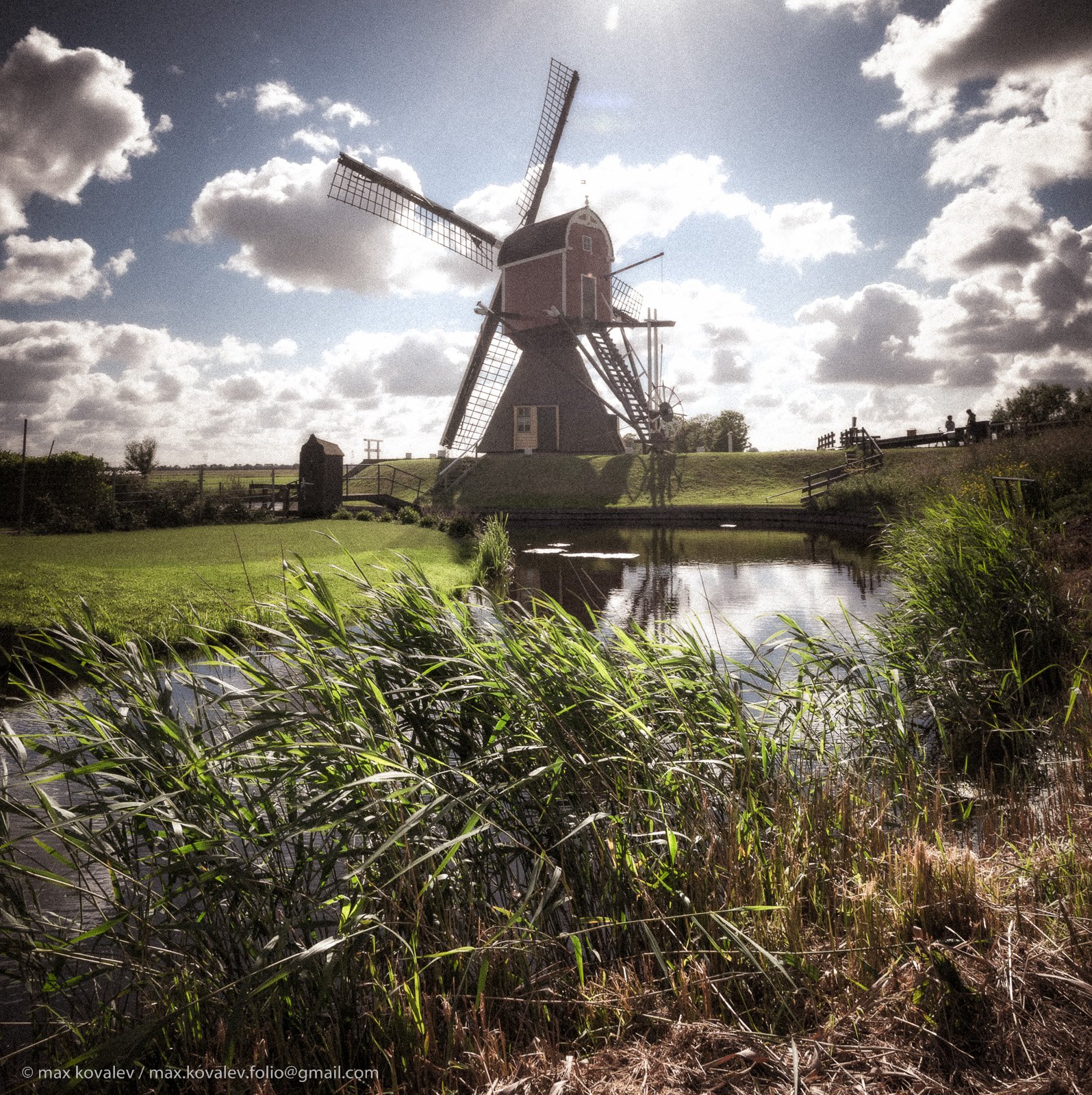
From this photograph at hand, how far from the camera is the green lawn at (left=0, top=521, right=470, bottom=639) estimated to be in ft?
22.5

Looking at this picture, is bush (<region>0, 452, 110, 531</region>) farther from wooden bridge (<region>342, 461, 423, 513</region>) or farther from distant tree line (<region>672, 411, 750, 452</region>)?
distant tree line (<region>672, 411, 750, 452</region>)

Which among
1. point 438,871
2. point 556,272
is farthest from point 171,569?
point 556,272

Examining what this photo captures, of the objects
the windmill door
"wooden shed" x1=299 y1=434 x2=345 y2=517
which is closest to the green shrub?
"wooden shed" x1=299 y1=434 x2=345 y2=517

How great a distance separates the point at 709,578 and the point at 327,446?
13713 mm

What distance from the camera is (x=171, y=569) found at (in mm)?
9445

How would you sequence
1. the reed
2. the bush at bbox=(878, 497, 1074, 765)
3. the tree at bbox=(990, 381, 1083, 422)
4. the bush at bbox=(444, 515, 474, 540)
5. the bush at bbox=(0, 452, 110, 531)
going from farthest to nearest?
the tree at bbox=(990, 381, 1083, 422) → the bush at bbox=(444, 515, 474, 540) → the bush at bbox=(0, 452, 110, 531) → the bush at bbox=(878, 497, 1074, 765) → the reed

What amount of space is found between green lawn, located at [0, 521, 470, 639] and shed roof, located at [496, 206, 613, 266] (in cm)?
1711

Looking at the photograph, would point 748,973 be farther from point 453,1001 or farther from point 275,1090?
point 275,1090

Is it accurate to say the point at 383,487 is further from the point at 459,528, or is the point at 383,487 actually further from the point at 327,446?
the point at 459,528

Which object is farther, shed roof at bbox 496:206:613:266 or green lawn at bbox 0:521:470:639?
shed roof at bbox 496:206:613:266

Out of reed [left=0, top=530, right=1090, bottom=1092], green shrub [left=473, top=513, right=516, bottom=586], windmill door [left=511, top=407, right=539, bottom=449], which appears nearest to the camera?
reed [left=0, top=530, right=1090, bottom=1092]

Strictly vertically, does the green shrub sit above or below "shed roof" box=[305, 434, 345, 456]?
below

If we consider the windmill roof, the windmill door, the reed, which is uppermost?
the windmill roof

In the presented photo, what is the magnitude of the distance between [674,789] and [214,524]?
18540 millimetres
